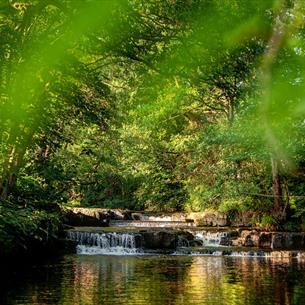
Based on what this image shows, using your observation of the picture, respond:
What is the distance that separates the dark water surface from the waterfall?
3.38 m

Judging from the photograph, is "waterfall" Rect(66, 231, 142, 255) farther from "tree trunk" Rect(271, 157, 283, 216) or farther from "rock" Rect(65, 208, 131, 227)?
"tree trunk" Rect(271, 157, 283, 216)

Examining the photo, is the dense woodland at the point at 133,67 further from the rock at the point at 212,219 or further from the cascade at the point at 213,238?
the rock at the point at 212,219

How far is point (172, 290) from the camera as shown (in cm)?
1122

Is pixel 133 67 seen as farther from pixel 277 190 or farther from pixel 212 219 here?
pixel 212 219

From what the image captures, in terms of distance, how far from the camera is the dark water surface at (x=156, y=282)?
1007 centimetres

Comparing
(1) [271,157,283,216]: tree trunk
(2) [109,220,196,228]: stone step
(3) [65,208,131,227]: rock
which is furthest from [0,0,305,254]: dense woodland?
(3) [65,208,131,227]: rock

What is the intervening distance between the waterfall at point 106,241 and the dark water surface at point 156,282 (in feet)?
11.1

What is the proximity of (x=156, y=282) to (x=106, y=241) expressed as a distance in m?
9.95

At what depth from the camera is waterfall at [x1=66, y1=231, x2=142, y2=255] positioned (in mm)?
21312

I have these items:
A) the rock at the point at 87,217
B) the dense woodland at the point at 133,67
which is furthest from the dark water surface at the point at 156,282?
the rock at the point at 87,217

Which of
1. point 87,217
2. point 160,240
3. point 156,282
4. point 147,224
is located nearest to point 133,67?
point 156,282

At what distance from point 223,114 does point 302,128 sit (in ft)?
48.9

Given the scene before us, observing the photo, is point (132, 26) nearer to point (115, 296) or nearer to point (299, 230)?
point (115, 296)

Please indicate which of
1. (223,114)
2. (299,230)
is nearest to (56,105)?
(299,230)
